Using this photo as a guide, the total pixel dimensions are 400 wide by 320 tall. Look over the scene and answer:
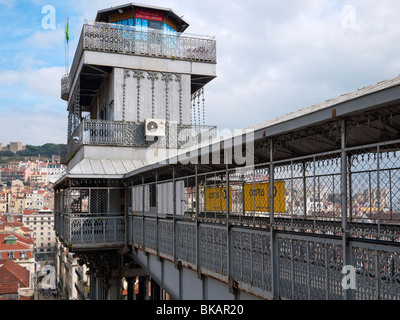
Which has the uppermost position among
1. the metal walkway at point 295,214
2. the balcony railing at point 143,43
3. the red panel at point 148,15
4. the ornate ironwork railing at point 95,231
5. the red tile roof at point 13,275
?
the red panel at point 148,15

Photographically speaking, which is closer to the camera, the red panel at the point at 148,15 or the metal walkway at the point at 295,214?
the metal walkway at the point at 295,214

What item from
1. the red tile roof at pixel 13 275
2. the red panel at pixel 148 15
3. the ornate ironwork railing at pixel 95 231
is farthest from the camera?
the red tile roof at pixel 13 275

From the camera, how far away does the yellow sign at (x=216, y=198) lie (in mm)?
10070

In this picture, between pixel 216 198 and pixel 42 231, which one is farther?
pixel 42 231

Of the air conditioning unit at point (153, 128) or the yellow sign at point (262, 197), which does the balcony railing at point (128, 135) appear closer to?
the air conditioning unit at point (153, 128)

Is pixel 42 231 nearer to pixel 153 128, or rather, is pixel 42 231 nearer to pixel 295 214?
pixel 153 128

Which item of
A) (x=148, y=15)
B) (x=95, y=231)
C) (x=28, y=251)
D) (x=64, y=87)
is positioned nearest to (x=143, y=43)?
(x=148, y=15)

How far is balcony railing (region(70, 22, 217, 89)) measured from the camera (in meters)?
22.8

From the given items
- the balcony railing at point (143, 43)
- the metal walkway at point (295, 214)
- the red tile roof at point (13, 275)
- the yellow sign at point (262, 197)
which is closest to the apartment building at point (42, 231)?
the red tile roof at point (13, 275)

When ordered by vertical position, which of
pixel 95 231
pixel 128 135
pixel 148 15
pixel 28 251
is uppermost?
pixel 148 15

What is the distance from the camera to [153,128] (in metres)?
22.6

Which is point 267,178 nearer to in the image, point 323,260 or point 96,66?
point 323,260

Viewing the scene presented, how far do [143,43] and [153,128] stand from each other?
4.77 meters

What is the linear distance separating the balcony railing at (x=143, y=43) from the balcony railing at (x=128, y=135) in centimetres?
387
